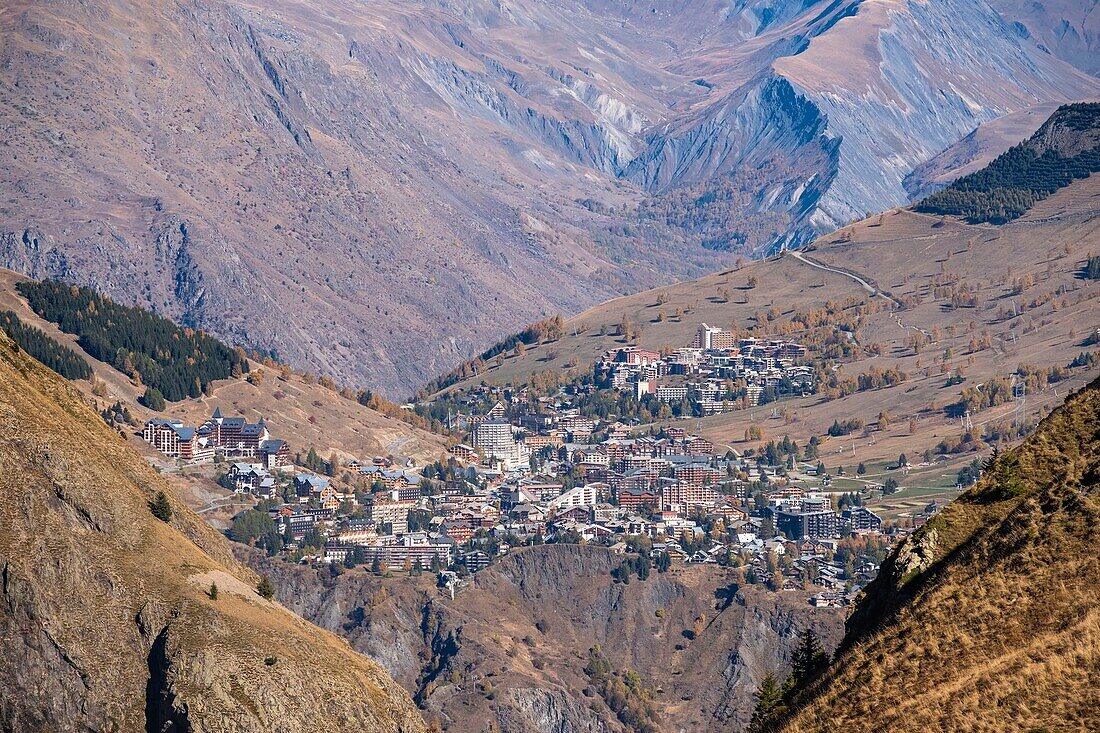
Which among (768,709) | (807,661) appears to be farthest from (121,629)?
(807,661)

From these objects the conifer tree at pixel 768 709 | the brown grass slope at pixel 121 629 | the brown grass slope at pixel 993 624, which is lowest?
the brown grass slope at pixel 121 629

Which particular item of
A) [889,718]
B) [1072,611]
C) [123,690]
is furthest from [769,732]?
[123,690]

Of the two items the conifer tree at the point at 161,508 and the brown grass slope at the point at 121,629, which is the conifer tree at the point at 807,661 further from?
the conifer tree at the point at 161,508

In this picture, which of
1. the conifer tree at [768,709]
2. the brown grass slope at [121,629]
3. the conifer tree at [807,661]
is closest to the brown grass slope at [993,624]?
the conifer tree at [807,661]

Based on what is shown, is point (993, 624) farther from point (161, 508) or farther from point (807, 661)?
point (161, 508)

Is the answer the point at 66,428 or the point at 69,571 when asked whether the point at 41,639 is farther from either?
the point at 66,428

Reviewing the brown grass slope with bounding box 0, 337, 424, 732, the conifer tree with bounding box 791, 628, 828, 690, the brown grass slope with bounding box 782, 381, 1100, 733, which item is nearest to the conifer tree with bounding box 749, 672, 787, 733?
the conifer tree with bounding box 791, 628, 828, 690
